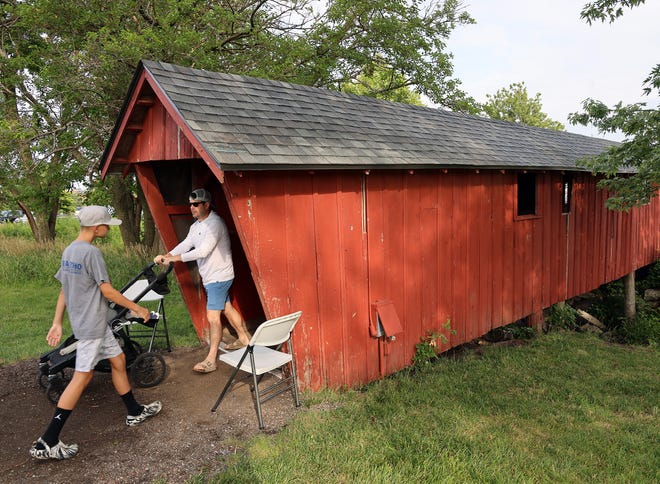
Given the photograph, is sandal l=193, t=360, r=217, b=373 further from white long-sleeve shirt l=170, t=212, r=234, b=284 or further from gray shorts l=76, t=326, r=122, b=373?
gray shorts l=76, t=326, r=122, b=373

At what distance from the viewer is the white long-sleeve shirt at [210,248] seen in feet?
17.7

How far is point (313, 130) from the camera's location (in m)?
6.01

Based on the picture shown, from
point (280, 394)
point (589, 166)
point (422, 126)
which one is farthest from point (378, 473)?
point (589, 166)

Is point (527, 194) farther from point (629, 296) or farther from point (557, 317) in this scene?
point (629, 296)

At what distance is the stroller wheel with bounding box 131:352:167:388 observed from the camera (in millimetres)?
5316

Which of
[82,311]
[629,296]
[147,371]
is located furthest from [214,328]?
[629,296]

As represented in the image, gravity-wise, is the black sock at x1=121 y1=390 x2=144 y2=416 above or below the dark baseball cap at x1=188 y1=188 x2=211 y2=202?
below

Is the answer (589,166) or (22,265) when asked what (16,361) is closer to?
(22,265)

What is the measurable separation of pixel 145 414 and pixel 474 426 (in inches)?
133

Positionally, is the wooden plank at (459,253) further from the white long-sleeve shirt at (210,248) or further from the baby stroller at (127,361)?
the baby stroller at (127,361)

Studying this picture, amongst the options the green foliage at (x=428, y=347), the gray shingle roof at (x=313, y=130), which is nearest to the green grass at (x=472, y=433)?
the green foliage at (x=428, y=347)

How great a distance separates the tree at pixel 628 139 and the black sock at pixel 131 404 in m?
8.17

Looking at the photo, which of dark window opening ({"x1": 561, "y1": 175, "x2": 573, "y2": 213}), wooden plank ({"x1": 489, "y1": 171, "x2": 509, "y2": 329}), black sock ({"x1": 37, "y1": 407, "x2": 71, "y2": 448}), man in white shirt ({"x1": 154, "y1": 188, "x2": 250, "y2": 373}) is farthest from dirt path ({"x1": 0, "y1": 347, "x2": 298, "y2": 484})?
dark window opening ({"x1": 561, "y1": 175, "x2": 573, "y2": 213})

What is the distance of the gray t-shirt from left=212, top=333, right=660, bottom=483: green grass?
68.4 inches
